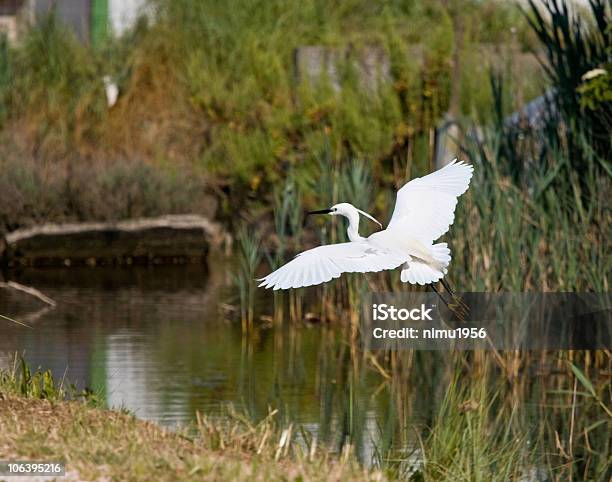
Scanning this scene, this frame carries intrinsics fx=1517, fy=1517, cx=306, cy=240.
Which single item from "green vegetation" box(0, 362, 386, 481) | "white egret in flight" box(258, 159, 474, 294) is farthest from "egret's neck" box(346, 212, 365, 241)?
"green vegetation" box(0, 362, 386, 481)

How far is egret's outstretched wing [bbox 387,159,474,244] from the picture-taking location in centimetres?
612

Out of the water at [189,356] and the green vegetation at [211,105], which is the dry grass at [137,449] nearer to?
the water at [189,356]

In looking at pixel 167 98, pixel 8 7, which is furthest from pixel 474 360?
pixel 8 7

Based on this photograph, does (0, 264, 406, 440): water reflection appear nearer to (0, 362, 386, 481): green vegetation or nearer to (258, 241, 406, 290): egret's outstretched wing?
(0, 362, 386, 481): green vegetation

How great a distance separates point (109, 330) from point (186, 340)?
0.76 metres

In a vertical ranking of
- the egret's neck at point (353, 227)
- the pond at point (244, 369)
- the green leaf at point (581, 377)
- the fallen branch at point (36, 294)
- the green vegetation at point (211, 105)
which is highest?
the green vegetation at point (211, 105)

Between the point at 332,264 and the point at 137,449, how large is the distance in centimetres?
105

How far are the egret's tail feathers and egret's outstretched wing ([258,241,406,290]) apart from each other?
7cm

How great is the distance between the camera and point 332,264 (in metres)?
5.68

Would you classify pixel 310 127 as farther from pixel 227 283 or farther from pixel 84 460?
pixel 84 460

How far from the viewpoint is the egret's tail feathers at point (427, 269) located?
5664mm

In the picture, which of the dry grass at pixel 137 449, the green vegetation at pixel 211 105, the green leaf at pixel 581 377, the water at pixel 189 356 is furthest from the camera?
the green vegetation at pixel 211 105

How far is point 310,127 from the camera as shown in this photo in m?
18.6

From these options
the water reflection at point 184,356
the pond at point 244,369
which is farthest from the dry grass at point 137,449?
the water reflection at point 184,356
